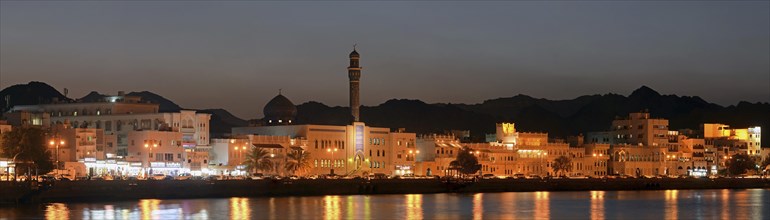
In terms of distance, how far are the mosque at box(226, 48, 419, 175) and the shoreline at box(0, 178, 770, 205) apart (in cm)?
1086

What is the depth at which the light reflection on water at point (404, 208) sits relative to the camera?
269 feet

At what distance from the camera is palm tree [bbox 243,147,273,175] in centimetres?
12394

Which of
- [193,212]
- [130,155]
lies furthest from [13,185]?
[130,155]

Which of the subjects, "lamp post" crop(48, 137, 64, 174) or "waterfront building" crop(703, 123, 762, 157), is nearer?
"lamp post" crop(48, 137, 64, 174)

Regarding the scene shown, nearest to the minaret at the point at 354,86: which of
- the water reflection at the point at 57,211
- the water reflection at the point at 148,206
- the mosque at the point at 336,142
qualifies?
the mosque at the point at 336,142

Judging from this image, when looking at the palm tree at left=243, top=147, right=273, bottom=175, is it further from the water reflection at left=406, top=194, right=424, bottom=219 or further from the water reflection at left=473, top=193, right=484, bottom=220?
the water reflection at left=473, top=193, right=484, bottom=220

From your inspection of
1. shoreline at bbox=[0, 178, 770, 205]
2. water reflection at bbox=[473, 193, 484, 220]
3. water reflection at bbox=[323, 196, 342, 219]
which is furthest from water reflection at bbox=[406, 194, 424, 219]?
shoreline at bbox=[0, 178, 770, 205]

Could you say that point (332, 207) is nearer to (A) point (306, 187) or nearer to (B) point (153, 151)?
(A) point (306, 187)

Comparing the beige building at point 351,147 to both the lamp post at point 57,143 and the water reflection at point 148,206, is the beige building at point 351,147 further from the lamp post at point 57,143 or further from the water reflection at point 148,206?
the water reflection at point 148,206

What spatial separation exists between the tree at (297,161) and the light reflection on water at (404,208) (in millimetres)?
14131

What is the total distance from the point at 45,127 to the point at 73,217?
3854cm

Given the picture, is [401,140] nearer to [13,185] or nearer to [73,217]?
[13,185]

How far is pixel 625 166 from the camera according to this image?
170 meters

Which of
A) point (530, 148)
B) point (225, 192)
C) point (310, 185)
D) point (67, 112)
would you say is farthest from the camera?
point (530, 148)
